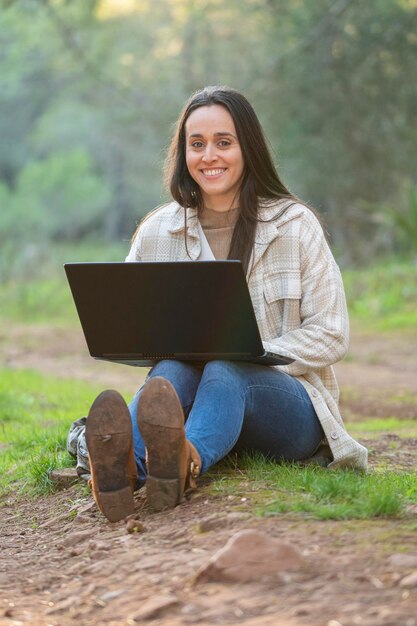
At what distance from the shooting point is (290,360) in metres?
3.90

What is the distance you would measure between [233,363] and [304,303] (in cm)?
44

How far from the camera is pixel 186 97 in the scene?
814 inches

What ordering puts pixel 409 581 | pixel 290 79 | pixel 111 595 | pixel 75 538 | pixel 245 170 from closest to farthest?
pixel 409 581, pixel 111 595, pixel 75 538, pixel 245 170, pixel 290 79

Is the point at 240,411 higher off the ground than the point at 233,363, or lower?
lower

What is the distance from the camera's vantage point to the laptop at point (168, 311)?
361 cm

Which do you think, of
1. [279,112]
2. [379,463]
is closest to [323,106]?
[279,112]

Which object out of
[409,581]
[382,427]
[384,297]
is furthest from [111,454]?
[384,297]

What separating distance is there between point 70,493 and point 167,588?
1537 millimetres

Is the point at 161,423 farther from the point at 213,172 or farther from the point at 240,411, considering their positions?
the point at 213,172

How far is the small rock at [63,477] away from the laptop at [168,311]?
69 centimetres

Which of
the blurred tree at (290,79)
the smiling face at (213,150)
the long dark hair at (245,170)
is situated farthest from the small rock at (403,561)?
the blurred tree at (290,79)

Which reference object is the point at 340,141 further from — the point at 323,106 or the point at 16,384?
the point at 16,384

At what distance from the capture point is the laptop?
11.8ft

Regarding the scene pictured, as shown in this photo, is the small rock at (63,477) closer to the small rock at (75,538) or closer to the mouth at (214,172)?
the small rock at (75,538)
